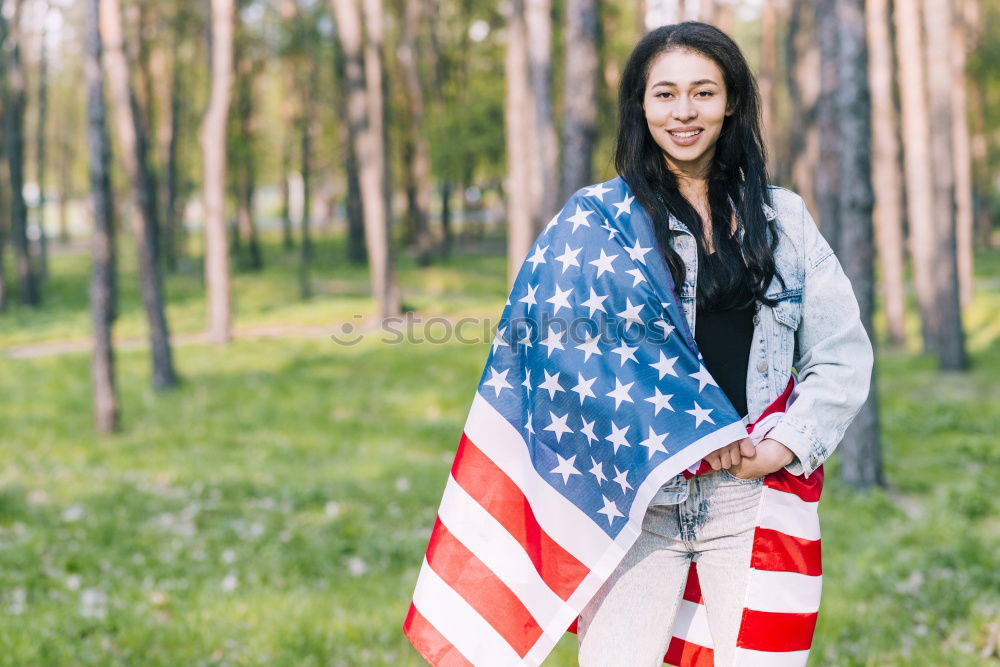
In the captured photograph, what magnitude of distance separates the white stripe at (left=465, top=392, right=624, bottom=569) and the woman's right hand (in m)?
0.35

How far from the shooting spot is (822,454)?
239 cm

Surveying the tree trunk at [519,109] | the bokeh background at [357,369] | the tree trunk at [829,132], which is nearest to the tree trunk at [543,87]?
the bokeh background at [357,369]

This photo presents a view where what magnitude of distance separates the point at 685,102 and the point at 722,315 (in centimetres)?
56

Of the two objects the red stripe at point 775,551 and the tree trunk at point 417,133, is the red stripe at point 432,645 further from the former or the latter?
the tree trunk at point 417,133

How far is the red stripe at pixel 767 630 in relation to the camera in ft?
7.95

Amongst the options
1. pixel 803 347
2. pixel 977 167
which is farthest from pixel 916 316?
pixel 803 347

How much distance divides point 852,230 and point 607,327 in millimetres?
6047

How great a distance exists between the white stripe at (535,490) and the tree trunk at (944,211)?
11902mm

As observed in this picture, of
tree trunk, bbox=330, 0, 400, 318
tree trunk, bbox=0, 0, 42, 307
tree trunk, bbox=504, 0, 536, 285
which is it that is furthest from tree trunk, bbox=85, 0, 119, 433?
tree trunk, bbox=0, 0, 42, 307

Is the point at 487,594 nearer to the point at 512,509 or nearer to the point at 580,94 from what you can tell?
the point at 512,509

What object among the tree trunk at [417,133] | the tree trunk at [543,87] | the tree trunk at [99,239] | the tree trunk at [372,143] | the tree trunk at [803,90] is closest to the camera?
the tree trunk at [543,87]

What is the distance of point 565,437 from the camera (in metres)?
2.55

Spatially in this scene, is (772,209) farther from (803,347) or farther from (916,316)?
(916,316)

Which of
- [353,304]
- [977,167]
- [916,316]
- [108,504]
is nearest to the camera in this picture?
[108,504]
